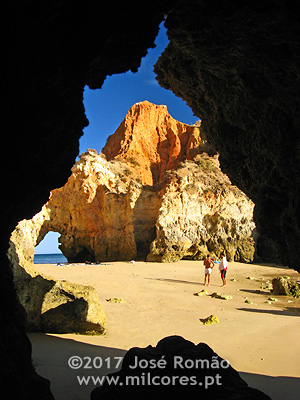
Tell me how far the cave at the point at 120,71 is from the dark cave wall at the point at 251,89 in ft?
0.05

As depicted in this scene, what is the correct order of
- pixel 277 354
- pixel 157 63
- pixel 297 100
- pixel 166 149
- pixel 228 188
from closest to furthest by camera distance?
pixel 297 100, pixel 277 354, pixel 157 63, pixel 228 188, pixel 166 149

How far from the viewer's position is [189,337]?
18.5 ft

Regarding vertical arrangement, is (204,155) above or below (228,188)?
above

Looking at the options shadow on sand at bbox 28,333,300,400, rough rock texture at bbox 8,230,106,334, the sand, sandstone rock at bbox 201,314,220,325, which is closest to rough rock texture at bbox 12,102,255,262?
the sand

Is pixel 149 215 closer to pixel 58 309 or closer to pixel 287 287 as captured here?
pixel 287 287

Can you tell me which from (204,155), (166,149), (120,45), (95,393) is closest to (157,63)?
(120,45)

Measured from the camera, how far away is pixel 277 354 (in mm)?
4801

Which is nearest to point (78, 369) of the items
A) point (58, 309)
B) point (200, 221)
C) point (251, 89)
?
point (58, 309)

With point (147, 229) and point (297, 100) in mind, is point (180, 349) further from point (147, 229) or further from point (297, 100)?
point (147, 229)

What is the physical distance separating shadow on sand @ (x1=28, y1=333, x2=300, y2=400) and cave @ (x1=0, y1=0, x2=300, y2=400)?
756 mm

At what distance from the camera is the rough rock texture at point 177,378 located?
102 inches

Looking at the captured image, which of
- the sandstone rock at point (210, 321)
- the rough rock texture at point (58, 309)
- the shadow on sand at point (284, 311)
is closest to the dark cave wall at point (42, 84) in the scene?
the rough rock texture at point (58, 309)

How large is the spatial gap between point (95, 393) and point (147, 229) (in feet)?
77.1

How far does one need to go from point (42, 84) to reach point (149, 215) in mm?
24440
